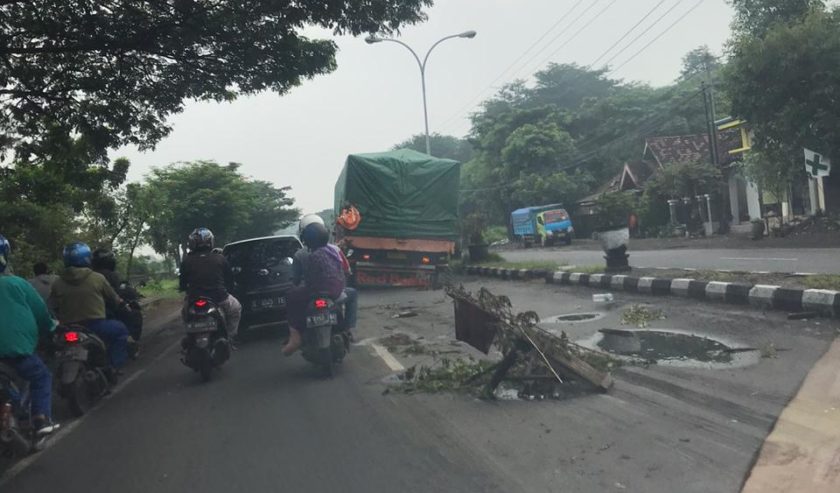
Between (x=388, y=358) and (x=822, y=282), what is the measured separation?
5607mm

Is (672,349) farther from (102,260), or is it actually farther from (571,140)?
(571,140)

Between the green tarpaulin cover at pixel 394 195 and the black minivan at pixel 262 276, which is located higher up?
the green tarpaulin cover at pixel 394 195

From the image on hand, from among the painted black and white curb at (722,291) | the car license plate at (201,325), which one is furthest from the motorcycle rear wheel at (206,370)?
the painted black and white curb at (722,291)

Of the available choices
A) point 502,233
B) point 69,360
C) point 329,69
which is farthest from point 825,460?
point 502,233

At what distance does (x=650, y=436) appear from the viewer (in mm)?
4477

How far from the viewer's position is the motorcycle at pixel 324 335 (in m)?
6.85

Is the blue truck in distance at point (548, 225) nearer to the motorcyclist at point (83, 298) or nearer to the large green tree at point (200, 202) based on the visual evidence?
the large green tree at point (200, 202)

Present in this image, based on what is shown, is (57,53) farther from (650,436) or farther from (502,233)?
(502,233)

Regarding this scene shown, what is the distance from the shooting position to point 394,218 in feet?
55.4

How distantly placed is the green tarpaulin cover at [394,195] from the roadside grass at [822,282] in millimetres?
9134

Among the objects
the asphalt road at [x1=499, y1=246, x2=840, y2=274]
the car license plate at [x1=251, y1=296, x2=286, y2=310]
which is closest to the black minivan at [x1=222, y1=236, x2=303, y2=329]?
the car license plate at [x1=251, y1=296, x2=286, y2=310]

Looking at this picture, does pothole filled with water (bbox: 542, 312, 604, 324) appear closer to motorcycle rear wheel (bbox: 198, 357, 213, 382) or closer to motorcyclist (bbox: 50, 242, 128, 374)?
motorcycle rear wheel (bbox: 198, 357, 213, 382)

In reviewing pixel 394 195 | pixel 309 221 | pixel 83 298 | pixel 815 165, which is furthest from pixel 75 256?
pixel 815 165

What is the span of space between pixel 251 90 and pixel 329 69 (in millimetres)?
1454
